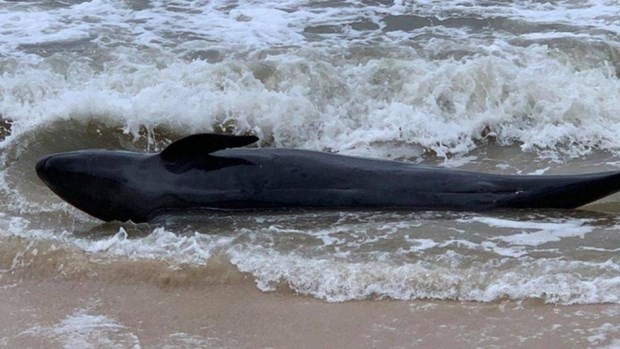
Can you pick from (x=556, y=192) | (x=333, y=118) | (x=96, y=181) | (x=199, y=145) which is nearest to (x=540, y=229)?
(x=556, y=192)

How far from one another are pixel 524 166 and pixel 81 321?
14.6 ft

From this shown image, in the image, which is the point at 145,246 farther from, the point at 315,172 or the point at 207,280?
the point at 315,172

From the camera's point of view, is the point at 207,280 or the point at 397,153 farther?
the point at 397,153

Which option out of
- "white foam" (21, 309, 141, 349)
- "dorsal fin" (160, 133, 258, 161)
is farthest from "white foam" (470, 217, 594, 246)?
"white foam" (21, 309, 141, 349)

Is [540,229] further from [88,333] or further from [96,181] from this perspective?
[96,181]

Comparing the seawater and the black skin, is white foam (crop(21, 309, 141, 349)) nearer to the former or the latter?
the seawater

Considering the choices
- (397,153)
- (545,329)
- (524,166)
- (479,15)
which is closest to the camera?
(545,329)

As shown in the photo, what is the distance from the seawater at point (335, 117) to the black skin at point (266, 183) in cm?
13

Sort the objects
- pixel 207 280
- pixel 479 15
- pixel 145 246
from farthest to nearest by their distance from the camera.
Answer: pixel 479 15, pixel 145 246, pixel 207 280

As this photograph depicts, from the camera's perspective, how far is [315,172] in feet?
22.4

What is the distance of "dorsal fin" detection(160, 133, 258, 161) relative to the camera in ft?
21.2

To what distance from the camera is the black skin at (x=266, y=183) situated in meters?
6.67

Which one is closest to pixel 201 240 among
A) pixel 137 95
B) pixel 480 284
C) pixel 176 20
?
pixel 480 284

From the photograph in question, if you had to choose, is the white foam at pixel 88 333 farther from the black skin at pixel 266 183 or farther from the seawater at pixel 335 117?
the black skin at pixel 266 183
